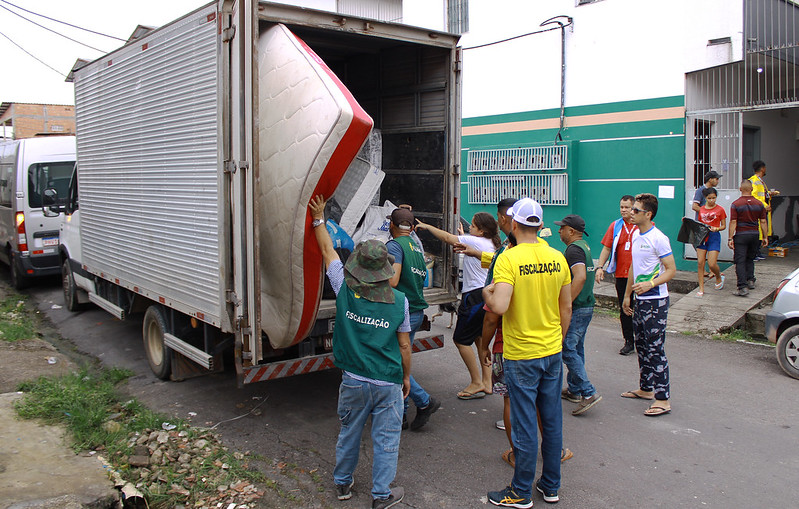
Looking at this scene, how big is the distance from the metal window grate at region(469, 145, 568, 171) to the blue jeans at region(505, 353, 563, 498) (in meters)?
8.79

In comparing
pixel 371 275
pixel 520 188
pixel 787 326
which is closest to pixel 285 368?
pixel 371 275

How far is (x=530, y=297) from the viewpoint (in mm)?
3768

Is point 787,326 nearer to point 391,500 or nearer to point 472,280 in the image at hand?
point 472,280

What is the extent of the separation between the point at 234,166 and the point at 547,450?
2.78 m

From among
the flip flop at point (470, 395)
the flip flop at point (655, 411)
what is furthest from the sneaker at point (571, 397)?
the flip flop at point (470, 395)

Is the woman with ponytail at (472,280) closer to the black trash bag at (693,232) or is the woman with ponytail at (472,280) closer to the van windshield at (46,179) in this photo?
the black trash bag at (693,232)

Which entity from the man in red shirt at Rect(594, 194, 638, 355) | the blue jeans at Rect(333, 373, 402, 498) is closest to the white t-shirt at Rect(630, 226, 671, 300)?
the man in red shirt at Rect(594, 194, 638, 355)

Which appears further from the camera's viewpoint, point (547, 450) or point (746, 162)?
point (746, 162)

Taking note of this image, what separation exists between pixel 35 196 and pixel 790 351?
10.7m

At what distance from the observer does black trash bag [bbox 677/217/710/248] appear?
8352 mm

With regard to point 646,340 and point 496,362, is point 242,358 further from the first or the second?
point 646,340

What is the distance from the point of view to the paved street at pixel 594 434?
4043mm

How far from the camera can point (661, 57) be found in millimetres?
10727

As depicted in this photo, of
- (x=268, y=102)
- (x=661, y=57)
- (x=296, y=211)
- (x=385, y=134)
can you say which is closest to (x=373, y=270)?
(x=296, y=211)
